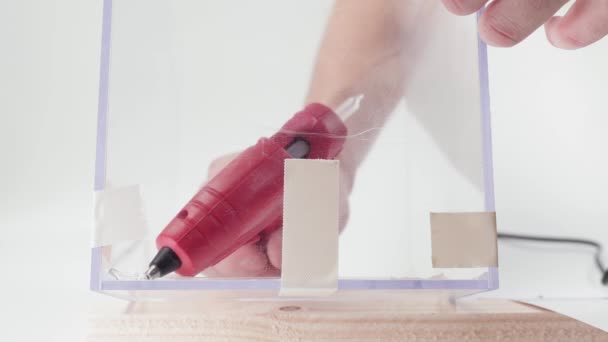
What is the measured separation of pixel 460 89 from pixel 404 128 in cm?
5

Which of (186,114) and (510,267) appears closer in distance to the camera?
(186,114)

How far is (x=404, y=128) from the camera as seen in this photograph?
412 millimetres

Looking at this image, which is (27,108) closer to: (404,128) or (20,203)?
(20,203)

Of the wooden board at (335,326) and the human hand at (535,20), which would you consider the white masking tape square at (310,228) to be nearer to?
the wooden board at (335,326)

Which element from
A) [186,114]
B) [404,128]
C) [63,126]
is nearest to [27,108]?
[63,126]

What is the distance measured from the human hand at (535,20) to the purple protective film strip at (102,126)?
21 cm

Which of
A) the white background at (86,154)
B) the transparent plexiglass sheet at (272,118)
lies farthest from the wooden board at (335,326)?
the white background at (86,154)

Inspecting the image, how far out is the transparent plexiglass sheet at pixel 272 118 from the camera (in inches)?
14.6

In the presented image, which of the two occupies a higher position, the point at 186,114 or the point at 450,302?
the point at 186,114

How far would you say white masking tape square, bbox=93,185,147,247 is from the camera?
346 millimetres

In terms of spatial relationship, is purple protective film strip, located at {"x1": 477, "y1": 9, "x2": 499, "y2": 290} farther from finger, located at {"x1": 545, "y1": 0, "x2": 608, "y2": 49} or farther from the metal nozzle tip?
the metal nozzle tip

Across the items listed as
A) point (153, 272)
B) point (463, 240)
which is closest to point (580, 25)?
point (463, 240)

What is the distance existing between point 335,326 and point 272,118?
14cm

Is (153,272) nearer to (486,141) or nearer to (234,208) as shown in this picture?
(234,208)
